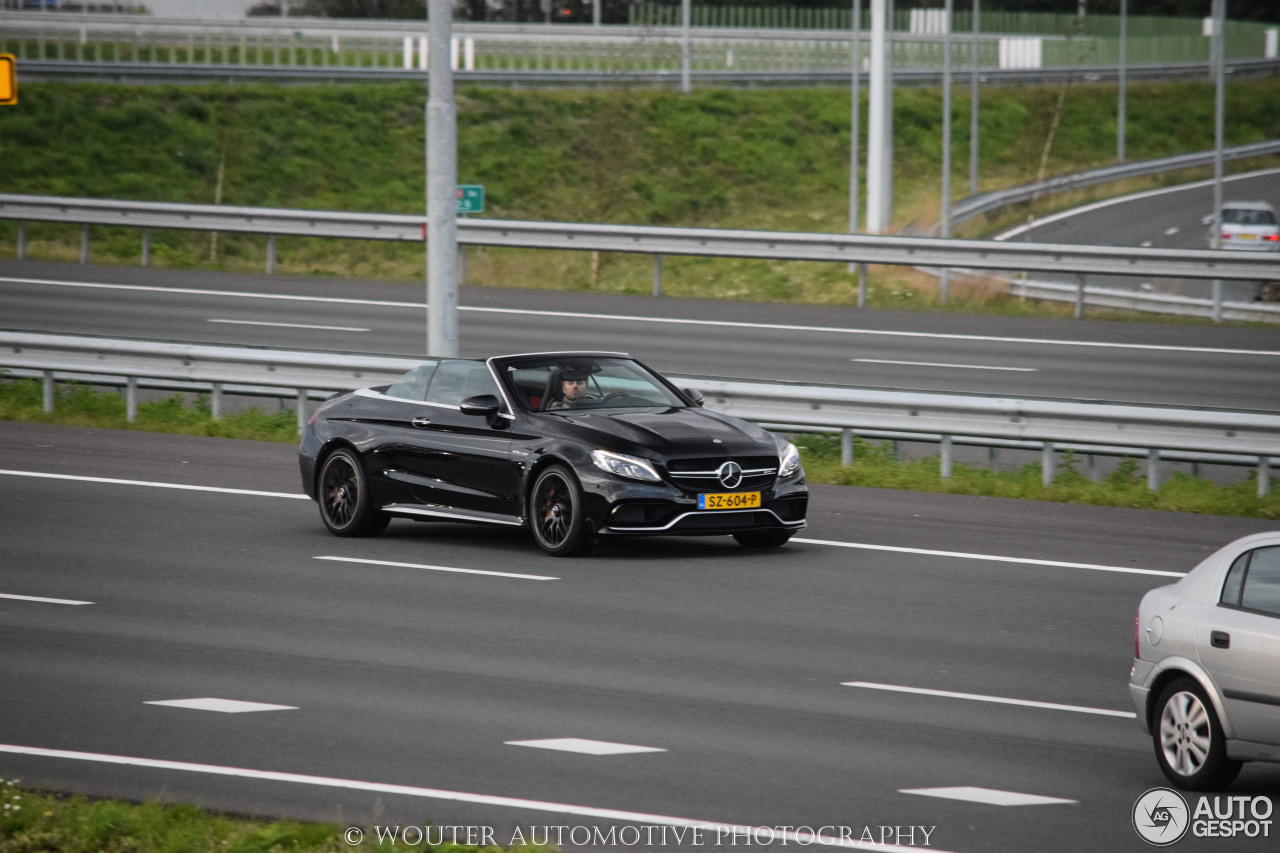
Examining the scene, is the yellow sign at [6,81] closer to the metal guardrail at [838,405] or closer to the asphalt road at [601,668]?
the metal guardrail at [838,405]

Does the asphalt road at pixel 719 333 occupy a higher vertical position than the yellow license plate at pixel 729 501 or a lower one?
higher

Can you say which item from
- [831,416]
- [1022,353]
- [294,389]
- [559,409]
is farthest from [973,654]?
[1022,353]

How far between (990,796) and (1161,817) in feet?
2.25

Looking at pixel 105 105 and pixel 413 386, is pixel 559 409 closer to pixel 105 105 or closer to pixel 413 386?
pixel 413 386

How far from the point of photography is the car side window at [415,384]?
14969 mm

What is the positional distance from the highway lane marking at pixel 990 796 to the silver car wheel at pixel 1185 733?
0.56 m

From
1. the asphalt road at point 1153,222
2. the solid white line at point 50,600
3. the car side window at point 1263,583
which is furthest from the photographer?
the asphalt road at point 1153,222

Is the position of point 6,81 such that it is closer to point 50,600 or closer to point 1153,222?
point 50,600

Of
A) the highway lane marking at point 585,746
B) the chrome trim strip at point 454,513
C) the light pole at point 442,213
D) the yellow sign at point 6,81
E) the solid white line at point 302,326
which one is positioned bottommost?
the highway lane marking at point 585,746

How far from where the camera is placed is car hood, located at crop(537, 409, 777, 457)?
1338 cm

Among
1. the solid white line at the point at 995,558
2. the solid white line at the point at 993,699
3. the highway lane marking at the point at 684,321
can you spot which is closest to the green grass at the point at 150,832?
the solid white line at the point at 993,699

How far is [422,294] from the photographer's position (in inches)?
1266

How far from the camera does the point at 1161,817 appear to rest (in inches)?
293

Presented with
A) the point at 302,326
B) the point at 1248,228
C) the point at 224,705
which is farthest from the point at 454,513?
the point at 1248,228
